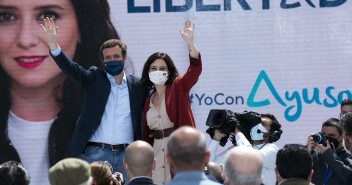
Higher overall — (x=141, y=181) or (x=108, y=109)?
(x=108, y=109)

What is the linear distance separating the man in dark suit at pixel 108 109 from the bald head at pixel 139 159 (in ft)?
4.19

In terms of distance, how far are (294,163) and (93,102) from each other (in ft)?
6.38

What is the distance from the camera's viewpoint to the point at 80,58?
5.67m

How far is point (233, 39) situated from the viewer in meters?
5.63

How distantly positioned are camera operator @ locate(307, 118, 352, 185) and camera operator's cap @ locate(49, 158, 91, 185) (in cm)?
212

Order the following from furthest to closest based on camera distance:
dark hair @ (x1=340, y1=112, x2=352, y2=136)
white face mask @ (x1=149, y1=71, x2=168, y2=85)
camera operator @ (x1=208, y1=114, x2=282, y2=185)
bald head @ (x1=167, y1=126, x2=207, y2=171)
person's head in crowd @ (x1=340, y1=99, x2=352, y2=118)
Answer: person's head in crowd @ (x1=340, y1=99, x2=352, y2=118) < white face mask @ (x1=149, y1=71, x2=168, y2=85) < camera operator @ (x1=208, y1=114, x2=282, y2=185) < dark hair @ (x1=340, y1=112, x2=352, y2=136) < bald head @ (x1=167, y1=126, x2=207, y2=171)

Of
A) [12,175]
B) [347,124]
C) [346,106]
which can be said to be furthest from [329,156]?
[12,175]

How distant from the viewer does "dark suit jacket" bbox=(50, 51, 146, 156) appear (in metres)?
4.62

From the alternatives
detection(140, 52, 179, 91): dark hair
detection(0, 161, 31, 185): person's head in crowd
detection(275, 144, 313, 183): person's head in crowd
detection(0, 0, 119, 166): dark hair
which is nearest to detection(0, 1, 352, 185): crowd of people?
detection(140, 52, 179, 91): dark hair

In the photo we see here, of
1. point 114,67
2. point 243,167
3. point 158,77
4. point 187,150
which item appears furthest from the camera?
point 114,67

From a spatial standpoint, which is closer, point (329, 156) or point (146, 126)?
point (329, 156)

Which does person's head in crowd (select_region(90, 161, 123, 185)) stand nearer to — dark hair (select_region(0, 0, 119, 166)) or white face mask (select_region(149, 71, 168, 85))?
white face mask (select_region(149, 71, 168, 85))

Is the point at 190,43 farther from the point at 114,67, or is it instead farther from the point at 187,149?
the point at 187,149

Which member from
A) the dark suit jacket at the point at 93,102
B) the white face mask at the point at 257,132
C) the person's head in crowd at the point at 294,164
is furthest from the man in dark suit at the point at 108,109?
the person's head in crowd at the point at 294,164
